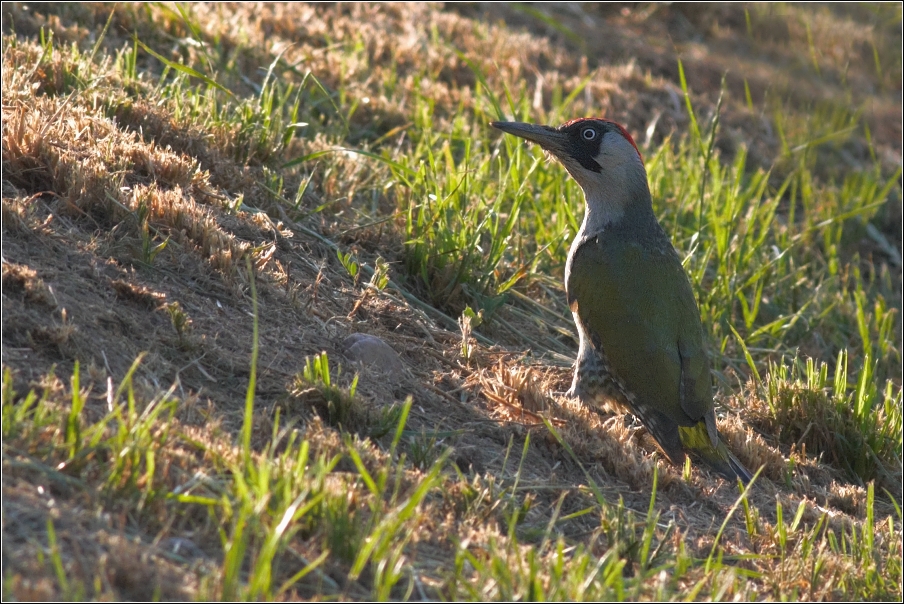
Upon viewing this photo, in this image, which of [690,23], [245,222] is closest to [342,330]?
[245,222]

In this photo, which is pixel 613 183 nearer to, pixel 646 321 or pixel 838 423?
pixel 646 321

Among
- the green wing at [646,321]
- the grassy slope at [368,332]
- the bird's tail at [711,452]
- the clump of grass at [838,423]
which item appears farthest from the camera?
the clump of grass at [838,423]

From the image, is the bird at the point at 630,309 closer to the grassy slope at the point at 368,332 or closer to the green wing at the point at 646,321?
the green wing at the point at 646,321

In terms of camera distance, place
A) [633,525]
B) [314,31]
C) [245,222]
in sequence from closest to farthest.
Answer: [633,525] → [245,222] → [314,31]

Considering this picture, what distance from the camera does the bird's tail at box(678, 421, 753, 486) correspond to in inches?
151

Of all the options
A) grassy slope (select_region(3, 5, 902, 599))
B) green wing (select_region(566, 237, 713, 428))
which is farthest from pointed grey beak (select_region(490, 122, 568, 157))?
green wing (select_region(566, 237, 713, 428))

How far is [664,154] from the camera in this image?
20.1 ft

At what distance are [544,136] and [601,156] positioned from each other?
0.27 meters

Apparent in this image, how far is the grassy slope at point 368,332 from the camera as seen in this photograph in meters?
2.39

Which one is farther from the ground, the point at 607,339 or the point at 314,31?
the point at 314,31

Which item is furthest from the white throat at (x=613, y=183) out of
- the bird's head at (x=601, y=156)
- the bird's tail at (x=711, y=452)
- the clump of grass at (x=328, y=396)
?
the clump of grass at (x=328, y=396)

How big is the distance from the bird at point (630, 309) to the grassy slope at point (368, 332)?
0.16 m

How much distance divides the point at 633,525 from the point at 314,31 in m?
4.41

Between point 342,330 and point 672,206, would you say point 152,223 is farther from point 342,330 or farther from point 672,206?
point 672,206
